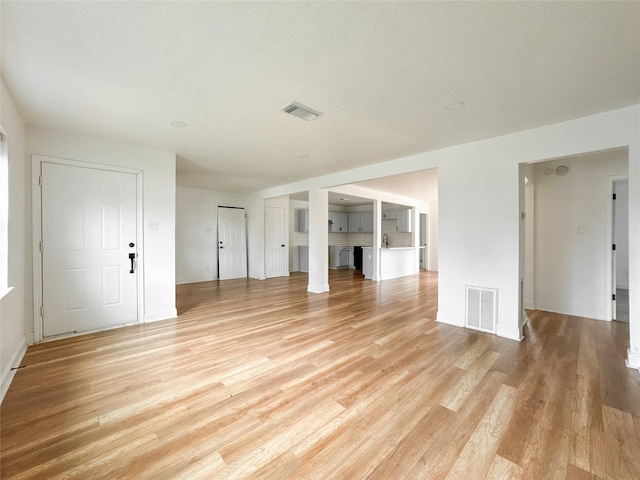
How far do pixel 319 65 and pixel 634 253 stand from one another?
3523 mm

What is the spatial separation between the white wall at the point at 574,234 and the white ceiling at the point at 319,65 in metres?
2.01

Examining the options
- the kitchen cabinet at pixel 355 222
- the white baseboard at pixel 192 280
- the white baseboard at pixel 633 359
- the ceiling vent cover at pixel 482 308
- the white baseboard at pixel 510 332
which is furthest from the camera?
the kitchen cabinet at pixel 355 222

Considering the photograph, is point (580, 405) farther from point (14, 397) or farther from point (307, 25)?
point (14, 397)

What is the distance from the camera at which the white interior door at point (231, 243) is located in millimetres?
7879

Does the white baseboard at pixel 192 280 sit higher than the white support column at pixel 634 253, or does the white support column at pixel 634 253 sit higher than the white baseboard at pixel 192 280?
the white support column at pixel 634 253

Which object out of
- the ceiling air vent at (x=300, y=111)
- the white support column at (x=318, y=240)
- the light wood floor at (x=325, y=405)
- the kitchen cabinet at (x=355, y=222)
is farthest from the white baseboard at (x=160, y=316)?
the kitchen cabinet at (x=355, y=222)

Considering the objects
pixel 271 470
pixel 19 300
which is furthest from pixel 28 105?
pixel 271 470

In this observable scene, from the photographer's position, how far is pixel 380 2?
147cm

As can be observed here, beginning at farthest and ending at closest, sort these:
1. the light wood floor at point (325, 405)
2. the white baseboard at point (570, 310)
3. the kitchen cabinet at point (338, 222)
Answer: the kitchen cabinet at point (338, 222) → the white baseboard at point (570, 310) → the light wood floor at point (325, 405)

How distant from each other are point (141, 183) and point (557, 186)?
6.56 m

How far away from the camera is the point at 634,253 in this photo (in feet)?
8.77

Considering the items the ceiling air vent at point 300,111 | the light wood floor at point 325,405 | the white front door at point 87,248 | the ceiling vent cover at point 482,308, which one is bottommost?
the light wood floor at point 325,405

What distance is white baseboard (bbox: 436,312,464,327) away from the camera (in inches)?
150

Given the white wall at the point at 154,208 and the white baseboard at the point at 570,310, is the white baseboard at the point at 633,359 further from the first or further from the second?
the white wall at the point at 154,208
